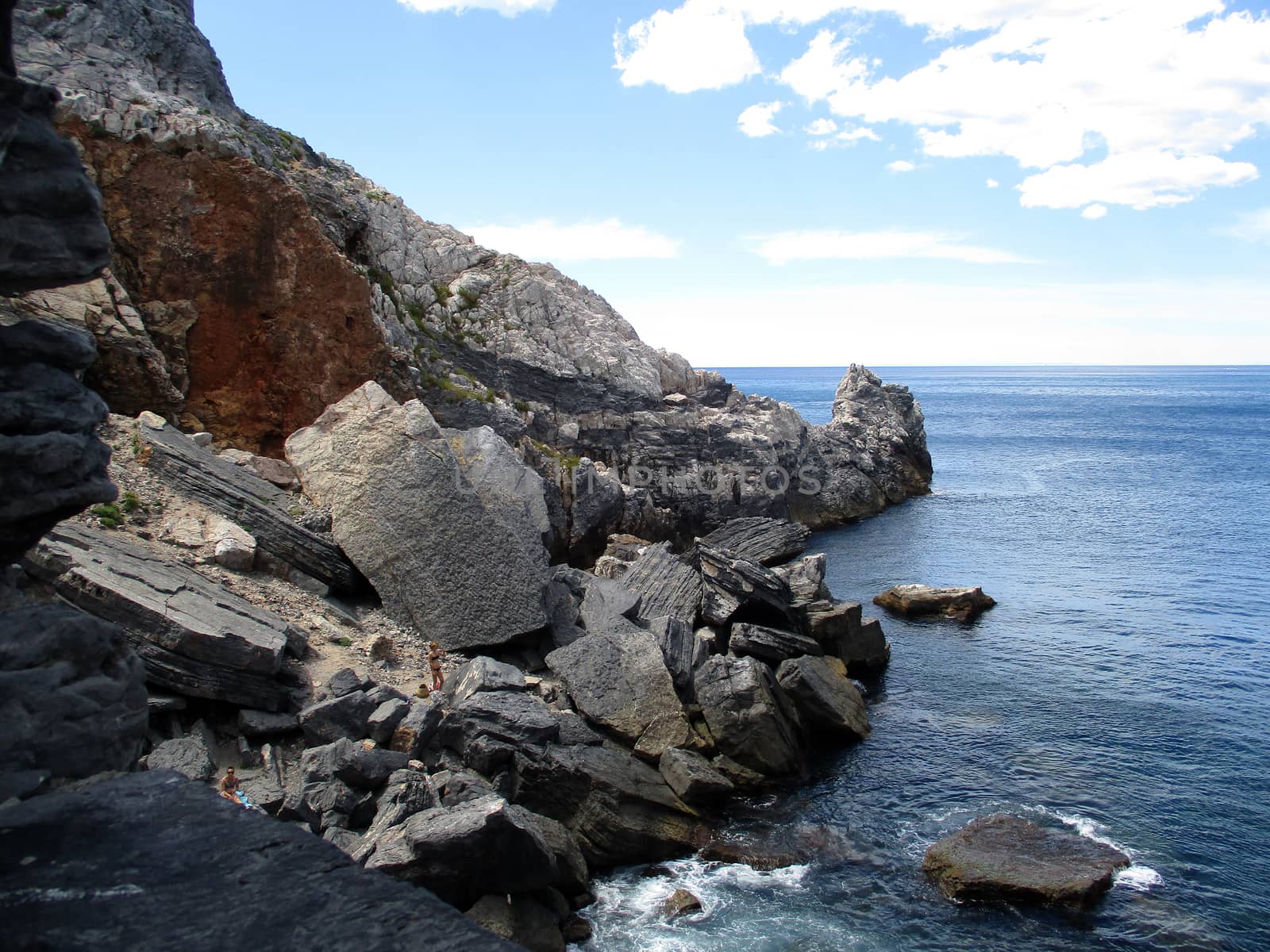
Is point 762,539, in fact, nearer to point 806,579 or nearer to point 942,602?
point 806,579

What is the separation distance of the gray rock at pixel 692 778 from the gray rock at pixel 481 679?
3.91m

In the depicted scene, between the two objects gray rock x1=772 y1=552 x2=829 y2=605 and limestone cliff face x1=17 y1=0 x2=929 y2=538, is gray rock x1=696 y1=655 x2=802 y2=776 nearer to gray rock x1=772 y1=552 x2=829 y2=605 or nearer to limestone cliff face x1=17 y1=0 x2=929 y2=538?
gray rock x1=772 y1=552 x2=829 y2=605

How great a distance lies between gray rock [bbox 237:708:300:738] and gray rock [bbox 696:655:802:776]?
10632 millimetres

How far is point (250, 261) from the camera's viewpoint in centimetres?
2858

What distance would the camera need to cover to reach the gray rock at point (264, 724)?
53.6 ft

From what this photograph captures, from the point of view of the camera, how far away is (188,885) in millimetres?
5062

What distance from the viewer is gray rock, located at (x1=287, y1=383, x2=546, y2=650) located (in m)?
22.5

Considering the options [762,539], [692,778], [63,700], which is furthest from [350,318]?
[63,700]

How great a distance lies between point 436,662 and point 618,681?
15.0ft

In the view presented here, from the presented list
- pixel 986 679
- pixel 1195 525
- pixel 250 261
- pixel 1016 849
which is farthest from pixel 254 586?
pixel 1195 525

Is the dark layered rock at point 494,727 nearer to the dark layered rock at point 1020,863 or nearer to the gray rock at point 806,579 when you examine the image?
the dark layered rock at point 1020,863

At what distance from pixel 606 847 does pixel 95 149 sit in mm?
23472

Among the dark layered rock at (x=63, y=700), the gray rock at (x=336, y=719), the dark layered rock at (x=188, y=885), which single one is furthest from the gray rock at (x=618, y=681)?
the dark layered rock at (x=188, y=885)

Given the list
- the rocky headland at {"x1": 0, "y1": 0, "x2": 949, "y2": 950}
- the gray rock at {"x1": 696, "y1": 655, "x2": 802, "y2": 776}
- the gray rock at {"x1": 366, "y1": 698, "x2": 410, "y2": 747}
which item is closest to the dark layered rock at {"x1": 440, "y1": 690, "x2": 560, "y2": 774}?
the rocky headland at {"x1": 0, "y1": 0, "x2": 949, "y2": 950}
